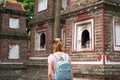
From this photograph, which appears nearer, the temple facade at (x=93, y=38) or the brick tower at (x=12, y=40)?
the temple facade at (x=93, y=38)

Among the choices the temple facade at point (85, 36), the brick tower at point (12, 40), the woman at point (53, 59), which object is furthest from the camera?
the brick tower at point (12, 40)

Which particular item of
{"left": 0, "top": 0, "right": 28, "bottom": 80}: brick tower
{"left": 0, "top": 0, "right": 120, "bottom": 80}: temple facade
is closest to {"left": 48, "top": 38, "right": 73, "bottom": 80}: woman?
{"left": 0, "top": 0, "right": 120, "bottom": 80}: temple facade

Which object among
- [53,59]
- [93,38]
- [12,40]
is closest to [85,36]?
[93,38]

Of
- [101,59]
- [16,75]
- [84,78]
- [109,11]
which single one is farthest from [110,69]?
[16,75]

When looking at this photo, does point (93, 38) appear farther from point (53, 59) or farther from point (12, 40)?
point (12, 40)

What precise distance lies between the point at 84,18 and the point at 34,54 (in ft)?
20.3

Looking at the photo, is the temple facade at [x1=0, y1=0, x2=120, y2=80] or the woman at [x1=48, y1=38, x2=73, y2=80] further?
the temple facade at [x1=0, y1=0, x2=120, y2=80]

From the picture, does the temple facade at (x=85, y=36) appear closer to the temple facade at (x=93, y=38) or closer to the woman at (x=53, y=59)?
the temple facade at (x=93, y=38)

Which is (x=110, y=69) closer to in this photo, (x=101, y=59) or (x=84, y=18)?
(x=101, y=59)

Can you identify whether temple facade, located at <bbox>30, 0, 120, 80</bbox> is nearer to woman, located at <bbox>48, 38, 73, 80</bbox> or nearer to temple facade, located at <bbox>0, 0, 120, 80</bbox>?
temple facade, located at <bbox>0, 0, 120, 80</bbox>

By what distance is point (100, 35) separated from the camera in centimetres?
928

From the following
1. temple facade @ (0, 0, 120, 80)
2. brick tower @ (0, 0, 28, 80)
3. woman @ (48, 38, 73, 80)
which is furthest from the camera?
brick tower @ (0, 0, 28, 80)

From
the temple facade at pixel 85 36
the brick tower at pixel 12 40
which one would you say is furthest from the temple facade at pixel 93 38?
the brick tower at pixel 12 40

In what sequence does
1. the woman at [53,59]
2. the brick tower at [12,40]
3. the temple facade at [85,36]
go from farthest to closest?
the brick tower at [12,40] → the temple facade at [85,36] → the woman at [53,59]
